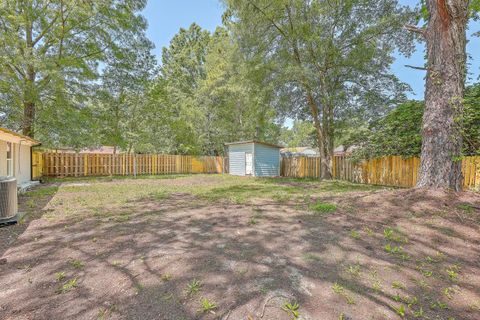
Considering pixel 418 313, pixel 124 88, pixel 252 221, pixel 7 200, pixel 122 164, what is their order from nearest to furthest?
pixel 418 313
pixel 7 200
pixel 252 221
pixel 124 88
pixel 122 164

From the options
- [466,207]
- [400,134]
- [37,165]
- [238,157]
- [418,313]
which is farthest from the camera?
[238,157]

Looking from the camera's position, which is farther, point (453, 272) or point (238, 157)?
point (238, 157)

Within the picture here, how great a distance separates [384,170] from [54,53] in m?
16.9

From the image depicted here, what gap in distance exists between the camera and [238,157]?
16500 mm

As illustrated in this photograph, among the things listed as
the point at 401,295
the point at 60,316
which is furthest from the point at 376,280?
the point at 60,316

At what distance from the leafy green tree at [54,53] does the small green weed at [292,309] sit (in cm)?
1233

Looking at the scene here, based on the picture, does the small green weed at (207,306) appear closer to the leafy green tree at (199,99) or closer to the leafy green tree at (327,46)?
the leafy green tree at (327,46)

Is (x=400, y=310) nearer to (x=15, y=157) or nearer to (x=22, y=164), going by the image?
(x=15, y=157)

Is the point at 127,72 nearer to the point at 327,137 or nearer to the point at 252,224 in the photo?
the point at 327,137

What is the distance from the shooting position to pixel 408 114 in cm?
909

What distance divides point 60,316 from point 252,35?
459 inches

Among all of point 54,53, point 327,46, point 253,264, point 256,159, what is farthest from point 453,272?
point 54,53

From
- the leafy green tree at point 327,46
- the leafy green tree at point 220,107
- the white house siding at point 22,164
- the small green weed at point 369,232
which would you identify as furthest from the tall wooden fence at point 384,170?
the white house siding at point 22,164

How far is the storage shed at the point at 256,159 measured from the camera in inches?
603
